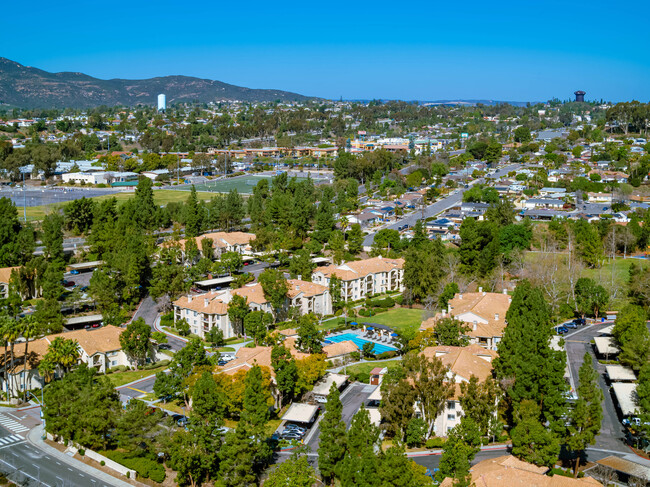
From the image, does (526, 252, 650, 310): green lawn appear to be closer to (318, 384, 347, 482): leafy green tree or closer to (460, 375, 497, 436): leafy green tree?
(460, 375, 497, 436): leafy green tree

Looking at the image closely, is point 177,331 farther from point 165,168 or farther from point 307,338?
point 165,168

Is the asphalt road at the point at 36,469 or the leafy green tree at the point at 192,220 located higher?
the leafy green tree at the point at 192,220

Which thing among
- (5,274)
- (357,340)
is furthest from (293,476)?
(5,274)

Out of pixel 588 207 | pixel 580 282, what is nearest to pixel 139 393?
pixel 580 282

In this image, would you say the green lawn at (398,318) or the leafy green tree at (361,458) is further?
the green lawn at (398,318)

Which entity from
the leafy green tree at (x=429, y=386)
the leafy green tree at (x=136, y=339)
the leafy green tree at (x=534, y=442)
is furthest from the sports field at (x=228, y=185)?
the leafy green tree at (x=534, y=442)

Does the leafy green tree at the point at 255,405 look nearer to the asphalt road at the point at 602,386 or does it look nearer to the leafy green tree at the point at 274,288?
the asphalt road at the point at 602,386
